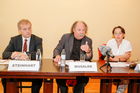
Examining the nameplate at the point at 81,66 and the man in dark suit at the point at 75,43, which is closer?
the nameplate at the point at 81,66

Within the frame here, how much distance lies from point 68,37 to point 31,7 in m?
1.40

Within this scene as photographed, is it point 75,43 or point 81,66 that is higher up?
point 75,43

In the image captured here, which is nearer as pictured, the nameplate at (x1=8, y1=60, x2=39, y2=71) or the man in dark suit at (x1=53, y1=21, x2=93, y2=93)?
the nameplate at (x1=8, y1=60, x2=39, y2=71)

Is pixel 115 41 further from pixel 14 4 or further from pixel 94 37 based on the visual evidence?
pixel 14 4

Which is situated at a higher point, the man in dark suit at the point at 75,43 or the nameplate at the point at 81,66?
Result: the man in dark suit at the point at 75,43

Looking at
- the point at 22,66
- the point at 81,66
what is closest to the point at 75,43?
the point at 81,66

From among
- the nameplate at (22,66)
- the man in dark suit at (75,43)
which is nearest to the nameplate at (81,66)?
the nameplate at (22,66)

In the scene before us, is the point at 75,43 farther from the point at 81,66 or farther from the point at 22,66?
the point at 22,66

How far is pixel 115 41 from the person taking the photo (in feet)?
9.83

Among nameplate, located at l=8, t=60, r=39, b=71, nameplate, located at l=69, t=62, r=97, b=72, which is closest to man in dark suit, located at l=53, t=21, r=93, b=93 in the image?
nameplate, located at l=69, t=62, r=97, b=72

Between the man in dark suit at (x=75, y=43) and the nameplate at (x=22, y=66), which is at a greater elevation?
the man in dark suit at (x=75, y=43)

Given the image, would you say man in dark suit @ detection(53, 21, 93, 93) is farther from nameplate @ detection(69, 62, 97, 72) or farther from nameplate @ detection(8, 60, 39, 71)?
nameplate @ detection(8, 60, 39, 71)

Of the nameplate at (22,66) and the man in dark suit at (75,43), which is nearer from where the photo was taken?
the nameplate at (22,66)

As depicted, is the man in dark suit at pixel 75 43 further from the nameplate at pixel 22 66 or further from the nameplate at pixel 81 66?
the nameplate at pixel 22 66
